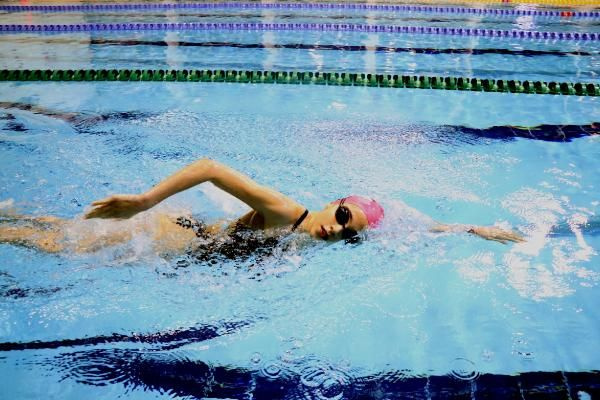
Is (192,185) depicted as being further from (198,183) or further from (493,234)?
(493,234)

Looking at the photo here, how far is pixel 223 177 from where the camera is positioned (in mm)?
2838

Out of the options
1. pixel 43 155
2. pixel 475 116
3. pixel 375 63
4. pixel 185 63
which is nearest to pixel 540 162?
pixel 475 116

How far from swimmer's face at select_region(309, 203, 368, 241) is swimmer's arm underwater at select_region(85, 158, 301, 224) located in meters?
0.16

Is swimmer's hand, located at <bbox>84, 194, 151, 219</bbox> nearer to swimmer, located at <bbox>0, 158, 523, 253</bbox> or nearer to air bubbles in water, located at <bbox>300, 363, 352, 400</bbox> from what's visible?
swimmer, located at <bbox>0, 158, 523, 253</bbox>

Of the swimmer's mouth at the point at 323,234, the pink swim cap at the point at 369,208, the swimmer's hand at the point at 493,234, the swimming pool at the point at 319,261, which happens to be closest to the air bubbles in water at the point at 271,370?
the swimming pool at the point at 319,261

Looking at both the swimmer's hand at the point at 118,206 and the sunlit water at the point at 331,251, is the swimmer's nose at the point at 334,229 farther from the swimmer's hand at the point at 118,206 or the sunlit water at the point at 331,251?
the swimmer's hand at the point at 118,206

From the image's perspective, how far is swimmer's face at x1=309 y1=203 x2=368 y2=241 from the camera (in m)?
2.95

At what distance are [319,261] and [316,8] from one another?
816 cm

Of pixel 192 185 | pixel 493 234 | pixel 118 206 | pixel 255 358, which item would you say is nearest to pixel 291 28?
pixel 493 234

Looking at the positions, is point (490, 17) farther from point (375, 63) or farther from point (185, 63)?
point (185, 63)

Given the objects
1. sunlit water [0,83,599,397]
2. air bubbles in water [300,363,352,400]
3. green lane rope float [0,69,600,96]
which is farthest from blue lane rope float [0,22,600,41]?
air bubbles in water [300,363,352,400]

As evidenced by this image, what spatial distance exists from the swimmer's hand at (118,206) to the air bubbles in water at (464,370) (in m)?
1.41

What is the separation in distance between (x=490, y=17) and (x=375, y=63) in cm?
367

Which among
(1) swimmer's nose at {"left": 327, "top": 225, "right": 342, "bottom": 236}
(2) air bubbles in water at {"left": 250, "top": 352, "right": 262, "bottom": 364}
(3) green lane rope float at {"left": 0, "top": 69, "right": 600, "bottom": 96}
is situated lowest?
(2) air bubbles in water at {"left": 250, "top": 352, "right": 262, "bottom": 364}
